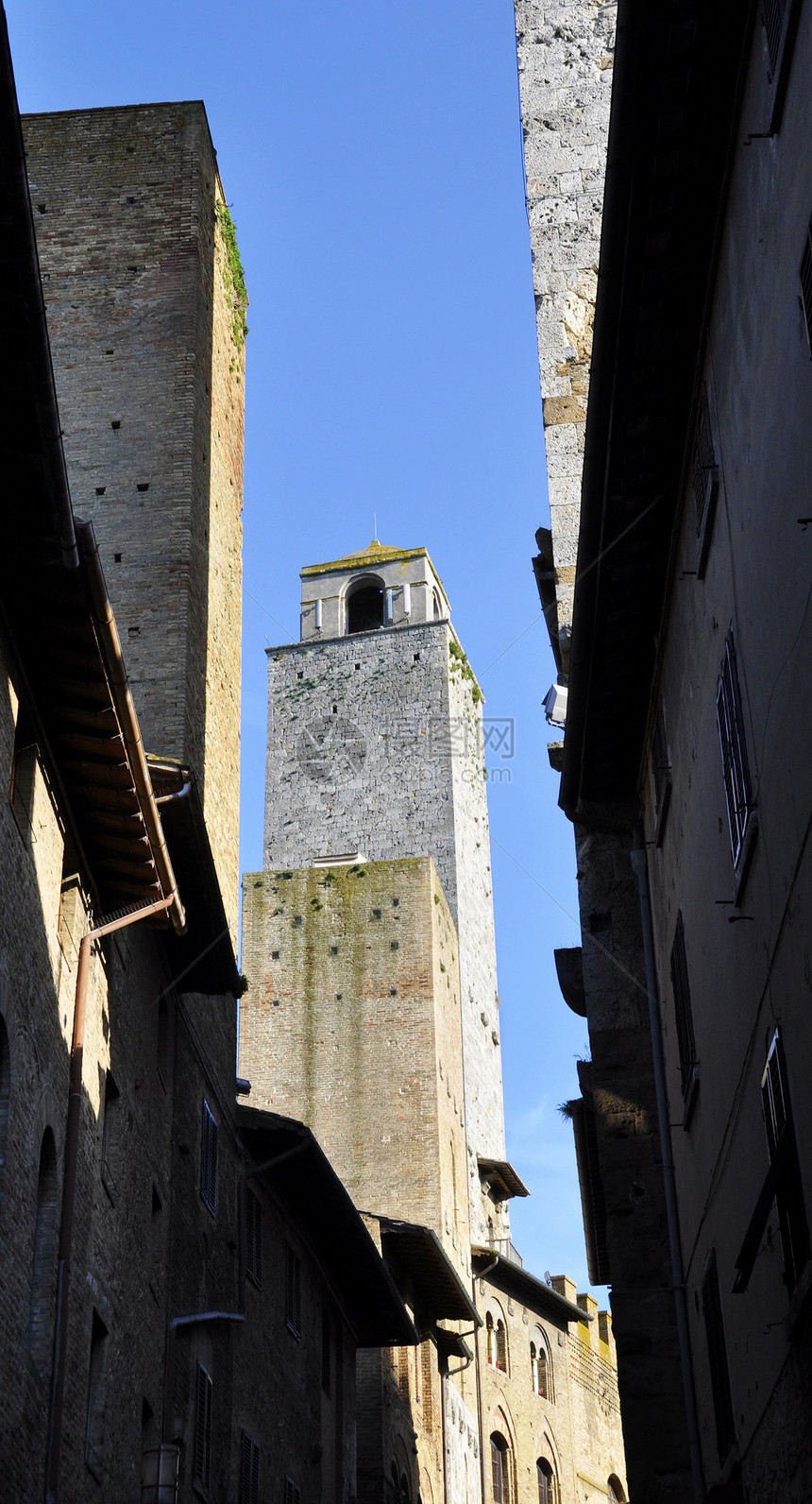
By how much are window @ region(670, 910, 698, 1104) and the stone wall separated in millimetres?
3953

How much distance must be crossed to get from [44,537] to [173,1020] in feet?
20.7

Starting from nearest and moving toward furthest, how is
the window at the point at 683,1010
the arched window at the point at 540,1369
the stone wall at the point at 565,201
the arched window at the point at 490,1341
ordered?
1. the window at the point at 683,1010
2. the stone wall at the point at 565,201
3. the arched window at the point at 490,1341
4. the arched window at the point at 540,1369

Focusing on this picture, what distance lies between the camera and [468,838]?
38.5 m

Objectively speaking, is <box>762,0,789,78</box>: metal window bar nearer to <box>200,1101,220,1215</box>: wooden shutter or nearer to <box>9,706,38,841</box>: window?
<box>9,706,38,841</box>: window

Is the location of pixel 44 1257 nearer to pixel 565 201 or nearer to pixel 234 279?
pixel 565 201

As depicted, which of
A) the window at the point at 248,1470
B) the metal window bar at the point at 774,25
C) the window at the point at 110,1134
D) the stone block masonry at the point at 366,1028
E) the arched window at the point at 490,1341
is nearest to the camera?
the metal window bar at the point at 774,25

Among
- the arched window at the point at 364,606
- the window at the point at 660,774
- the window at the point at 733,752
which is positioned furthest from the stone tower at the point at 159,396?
the arched window at the point at 364,606

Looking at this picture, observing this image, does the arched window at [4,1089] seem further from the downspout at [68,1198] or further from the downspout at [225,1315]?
the downspout at [225,1315]

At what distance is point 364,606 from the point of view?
152ft

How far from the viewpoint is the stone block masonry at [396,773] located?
3678 centimetres

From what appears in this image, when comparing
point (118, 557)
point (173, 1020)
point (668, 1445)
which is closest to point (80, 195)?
point (118, 557)

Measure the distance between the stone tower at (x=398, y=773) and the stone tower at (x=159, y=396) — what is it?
59.8 ft

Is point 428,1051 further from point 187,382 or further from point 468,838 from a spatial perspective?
point 187,382

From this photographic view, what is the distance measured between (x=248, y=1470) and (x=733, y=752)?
9.56 m
